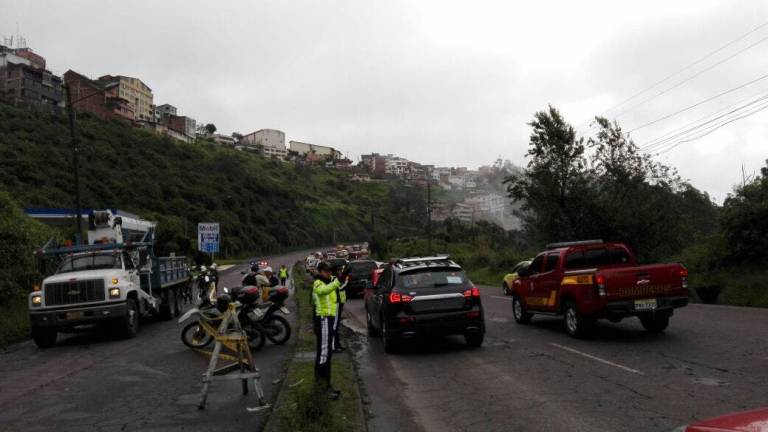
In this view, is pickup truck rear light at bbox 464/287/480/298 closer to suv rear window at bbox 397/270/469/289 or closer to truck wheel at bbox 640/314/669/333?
suv rear window at bbox 397/270/469/289

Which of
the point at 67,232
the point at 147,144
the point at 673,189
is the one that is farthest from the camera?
the point at 147,144

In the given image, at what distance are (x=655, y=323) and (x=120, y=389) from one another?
32.4 ft

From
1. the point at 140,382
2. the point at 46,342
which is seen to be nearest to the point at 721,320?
the point at 140,382

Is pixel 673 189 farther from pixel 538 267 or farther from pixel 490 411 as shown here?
pixel 490 411

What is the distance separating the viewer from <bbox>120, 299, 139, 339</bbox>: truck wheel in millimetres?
14570

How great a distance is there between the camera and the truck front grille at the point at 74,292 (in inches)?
552

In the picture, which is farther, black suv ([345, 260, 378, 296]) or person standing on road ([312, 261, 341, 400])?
black suv ([345, 260, 378, 296])

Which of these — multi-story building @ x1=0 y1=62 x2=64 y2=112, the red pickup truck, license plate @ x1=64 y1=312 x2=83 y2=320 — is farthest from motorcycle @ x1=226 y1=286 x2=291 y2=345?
multi-story building @ x1=0 y1=62 x2=64 y2=112

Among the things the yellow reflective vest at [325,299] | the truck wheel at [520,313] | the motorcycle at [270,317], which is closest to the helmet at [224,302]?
the yellow reflective vest at [325,299]

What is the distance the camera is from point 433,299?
10.9 m

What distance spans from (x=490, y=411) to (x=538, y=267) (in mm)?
7466

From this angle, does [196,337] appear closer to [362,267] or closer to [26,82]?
[362,267]

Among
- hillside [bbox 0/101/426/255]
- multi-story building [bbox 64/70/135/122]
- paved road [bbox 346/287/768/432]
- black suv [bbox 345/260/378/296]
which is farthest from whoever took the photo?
multi-story building [bbox 64/70/135/122]

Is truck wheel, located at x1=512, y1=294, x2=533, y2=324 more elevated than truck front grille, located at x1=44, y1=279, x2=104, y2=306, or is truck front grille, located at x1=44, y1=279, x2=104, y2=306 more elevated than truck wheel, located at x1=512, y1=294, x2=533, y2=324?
truck front grille, located at x1=44, y1=279, x2=104, y2=306
